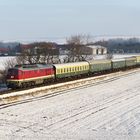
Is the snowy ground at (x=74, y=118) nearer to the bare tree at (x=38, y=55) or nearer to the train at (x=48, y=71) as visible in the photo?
the train at (x=48, y=71)

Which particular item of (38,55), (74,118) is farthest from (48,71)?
(38,55)

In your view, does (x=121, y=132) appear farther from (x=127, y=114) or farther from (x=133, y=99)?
(x=133, y=99)

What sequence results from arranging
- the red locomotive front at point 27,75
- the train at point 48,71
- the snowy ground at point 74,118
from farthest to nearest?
the train at point 48,71 → the red locomotive front at point 27,75 → the snowy ground at point 74,118

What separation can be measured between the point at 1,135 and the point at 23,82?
741 inches

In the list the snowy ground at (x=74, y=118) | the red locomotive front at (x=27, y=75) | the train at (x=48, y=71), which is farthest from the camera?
the train at (x=48, y=71)

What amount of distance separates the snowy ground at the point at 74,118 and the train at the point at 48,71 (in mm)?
4759

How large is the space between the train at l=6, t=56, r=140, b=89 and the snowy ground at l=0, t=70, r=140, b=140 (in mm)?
4759

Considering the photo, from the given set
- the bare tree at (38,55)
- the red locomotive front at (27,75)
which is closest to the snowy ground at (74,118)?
the red locomotive front at (27,75)

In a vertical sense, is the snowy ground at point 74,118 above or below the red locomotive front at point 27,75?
below

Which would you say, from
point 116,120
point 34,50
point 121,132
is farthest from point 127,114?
point 34,50

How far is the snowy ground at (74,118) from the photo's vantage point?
19391 millimetres

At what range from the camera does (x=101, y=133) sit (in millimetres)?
19688

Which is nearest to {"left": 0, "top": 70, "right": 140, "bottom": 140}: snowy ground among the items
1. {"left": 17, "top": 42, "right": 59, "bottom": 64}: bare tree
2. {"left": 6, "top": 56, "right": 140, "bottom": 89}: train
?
{"left": 6, "top": 56, "right": 140, "bottom": 89}: train

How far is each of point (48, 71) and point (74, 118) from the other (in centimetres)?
Answer: 1945
